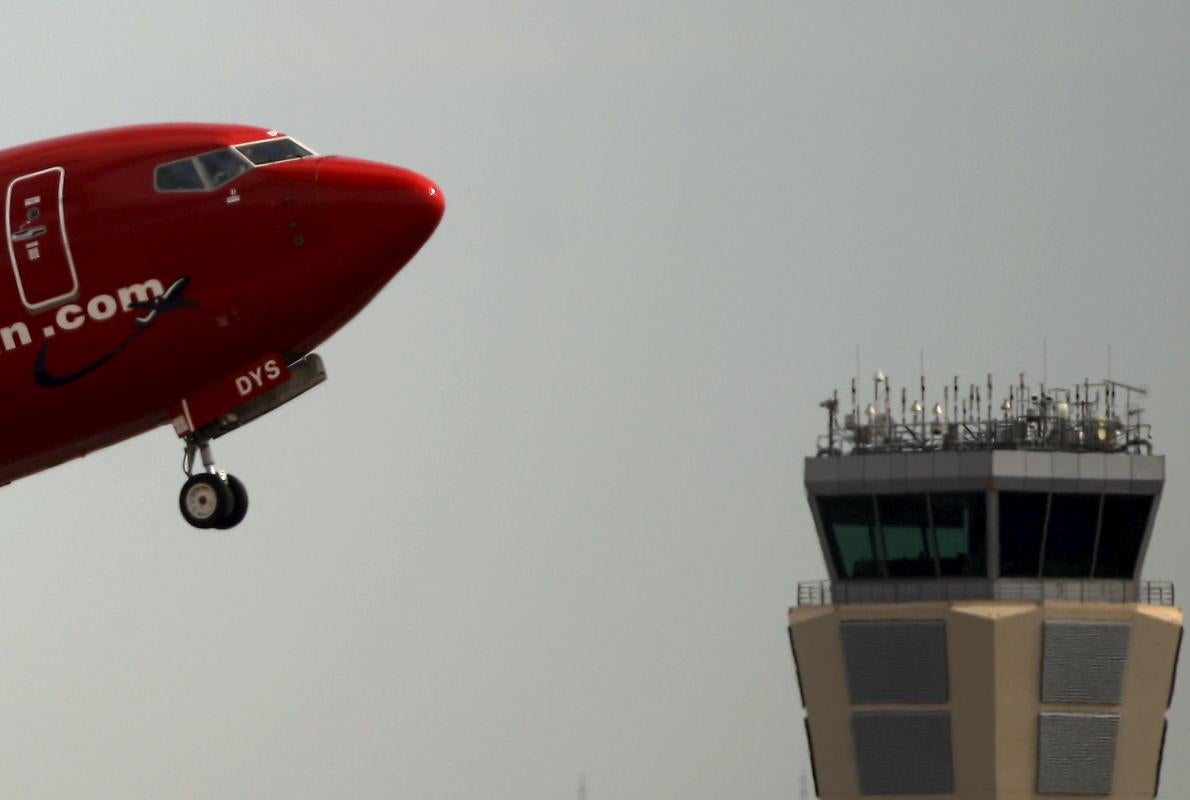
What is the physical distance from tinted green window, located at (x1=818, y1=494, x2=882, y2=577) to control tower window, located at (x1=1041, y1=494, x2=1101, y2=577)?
943 cm

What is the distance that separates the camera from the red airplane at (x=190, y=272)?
59.4m

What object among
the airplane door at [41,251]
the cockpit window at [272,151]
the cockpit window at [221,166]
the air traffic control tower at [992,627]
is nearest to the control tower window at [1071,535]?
the air traffic control tower at [992,627]

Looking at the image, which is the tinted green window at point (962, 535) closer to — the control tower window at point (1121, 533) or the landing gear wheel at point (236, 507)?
the control tower window at point (1121, 533)

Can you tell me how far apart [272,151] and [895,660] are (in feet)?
378

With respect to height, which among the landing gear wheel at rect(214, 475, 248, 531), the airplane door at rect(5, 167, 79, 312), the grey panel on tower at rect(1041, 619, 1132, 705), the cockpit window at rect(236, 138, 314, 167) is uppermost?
the cockpit window at rect(236, 138, 314, 167)

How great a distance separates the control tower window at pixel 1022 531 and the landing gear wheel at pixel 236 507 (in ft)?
370

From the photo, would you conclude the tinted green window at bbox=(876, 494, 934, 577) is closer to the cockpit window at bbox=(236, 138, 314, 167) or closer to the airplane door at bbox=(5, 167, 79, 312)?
the cockpit window at bbox=(236, 138, 314, 167)

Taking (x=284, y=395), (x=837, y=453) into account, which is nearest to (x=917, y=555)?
(x=837, y=453)

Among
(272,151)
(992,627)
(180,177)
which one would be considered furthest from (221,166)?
(992,627)

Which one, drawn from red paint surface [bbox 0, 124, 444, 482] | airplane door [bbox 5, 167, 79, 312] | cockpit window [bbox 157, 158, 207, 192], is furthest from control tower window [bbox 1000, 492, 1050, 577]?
airplane door [bbox 5, 167, 79, 312]

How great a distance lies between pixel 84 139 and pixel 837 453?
11699 cm

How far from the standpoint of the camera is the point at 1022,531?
171 meters

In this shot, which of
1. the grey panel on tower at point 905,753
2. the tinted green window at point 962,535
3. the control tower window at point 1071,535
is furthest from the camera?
the tinted green window at point 962,535

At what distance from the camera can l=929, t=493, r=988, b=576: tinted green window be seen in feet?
561
